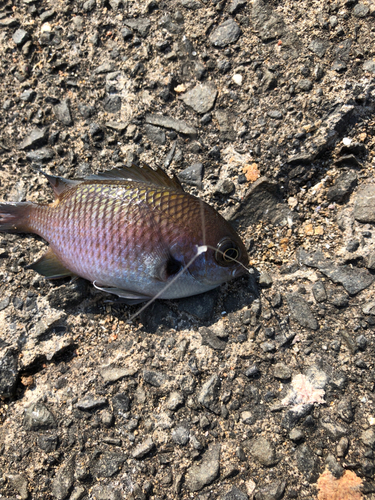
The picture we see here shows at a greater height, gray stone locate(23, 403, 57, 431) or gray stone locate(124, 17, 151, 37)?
gray stone locate(124, 17, 151, 37)

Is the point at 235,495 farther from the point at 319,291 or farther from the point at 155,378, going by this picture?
the point at 319,291

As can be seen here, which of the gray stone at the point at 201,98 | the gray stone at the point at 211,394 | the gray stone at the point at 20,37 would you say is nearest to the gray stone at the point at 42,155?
the gray stone at the point at 20,37

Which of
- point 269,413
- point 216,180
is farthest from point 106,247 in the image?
point 269,413

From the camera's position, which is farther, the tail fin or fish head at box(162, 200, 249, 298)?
the tail fin

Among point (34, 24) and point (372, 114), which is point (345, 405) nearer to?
point (372, 114)

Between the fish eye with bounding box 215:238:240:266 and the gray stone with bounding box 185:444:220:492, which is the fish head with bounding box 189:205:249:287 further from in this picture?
the gray stone with bounding box 185:444:220:492

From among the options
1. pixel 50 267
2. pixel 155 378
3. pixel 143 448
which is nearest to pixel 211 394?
pixel 155 378

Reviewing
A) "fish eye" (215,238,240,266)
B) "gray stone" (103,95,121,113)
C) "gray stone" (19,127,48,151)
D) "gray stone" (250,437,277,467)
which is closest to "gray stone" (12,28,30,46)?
"gray stone" (19,127,48,151)
